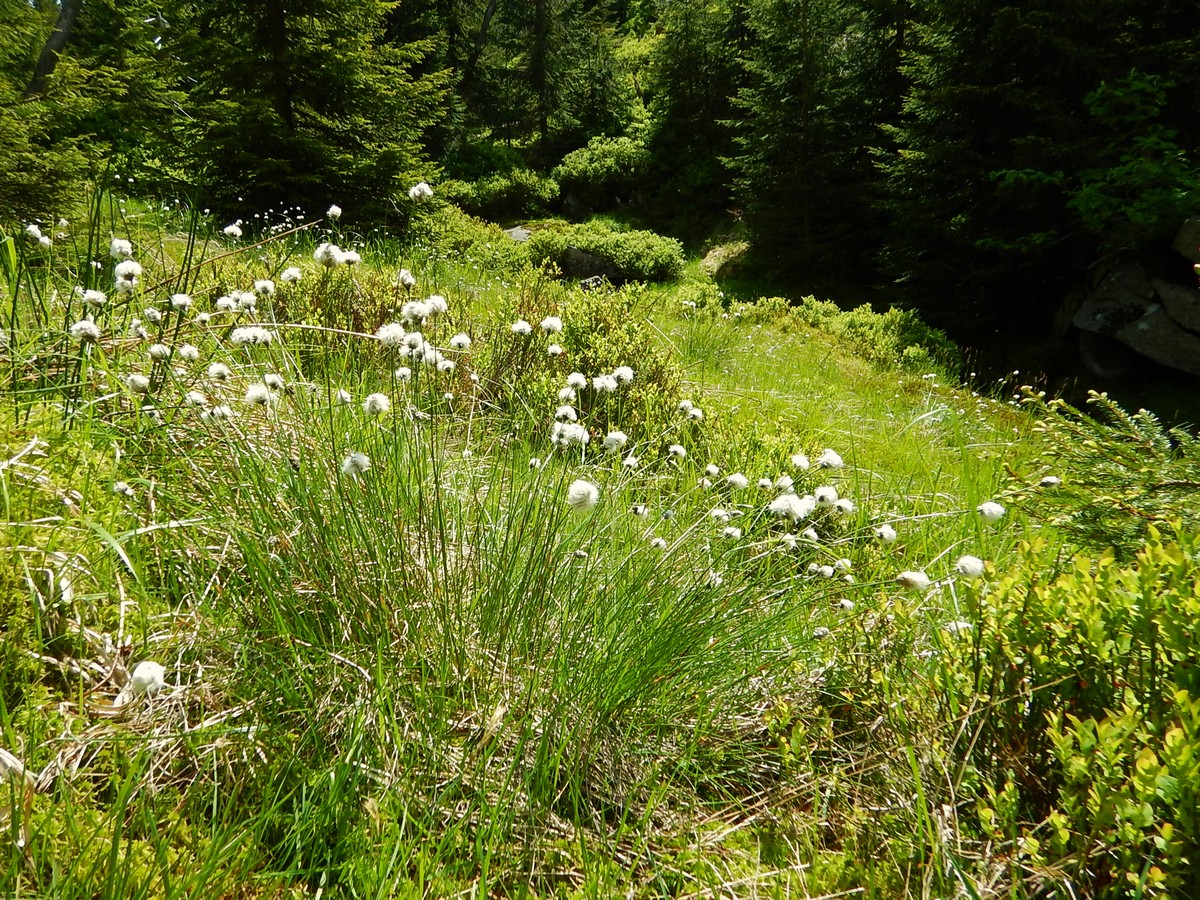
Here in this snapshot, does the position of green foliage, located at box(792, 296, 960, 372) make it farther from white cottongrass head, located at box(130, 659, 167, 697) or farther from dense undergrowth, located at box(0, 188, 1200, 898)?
white cottongrass head, located at box(130, 659, 167, 697)

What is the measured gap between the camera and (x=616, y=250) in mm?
12602

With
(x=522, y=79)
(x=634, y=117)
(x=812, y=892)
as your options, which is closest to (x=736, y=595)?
(x=812, y=892)

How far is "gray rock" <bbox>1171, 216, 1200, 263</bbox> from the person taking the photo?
24.6ft

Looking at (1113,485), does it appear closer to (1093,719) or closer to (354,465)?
(1093,719)

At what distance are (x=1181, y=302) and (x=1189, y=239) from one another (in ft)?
2.52

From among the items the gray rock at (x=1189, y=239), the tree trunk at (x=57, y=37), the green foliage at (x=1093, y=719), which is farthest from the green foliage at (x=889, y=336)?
the tree trunk at (x=57, y=37)

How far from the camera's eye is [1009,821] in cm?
105

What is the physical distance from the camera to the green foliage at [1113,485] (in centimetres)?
177

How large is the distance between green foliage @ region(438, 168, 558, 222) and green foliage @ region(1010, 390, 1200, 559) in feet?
64.1

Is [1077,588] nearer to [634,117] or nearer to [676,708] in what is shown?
[676,708]

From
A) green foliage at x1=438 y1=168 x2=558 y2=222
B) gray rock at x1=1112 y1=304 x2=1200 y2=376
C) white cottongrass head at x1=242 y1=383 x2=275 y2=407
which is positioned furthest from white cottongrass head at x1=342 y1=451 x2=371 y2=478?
green foliage at x1=438 y1=168 x2=558 y2=222

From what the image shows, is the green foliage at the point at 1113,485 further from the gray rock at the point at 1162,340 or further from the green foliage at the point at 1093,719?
the gray rock at the point at 1162,340

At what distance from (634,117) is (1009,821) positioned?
25.6 metres

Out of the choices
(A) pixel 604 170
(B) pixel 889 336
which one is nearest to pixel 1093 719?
(B) pixel 889 336
